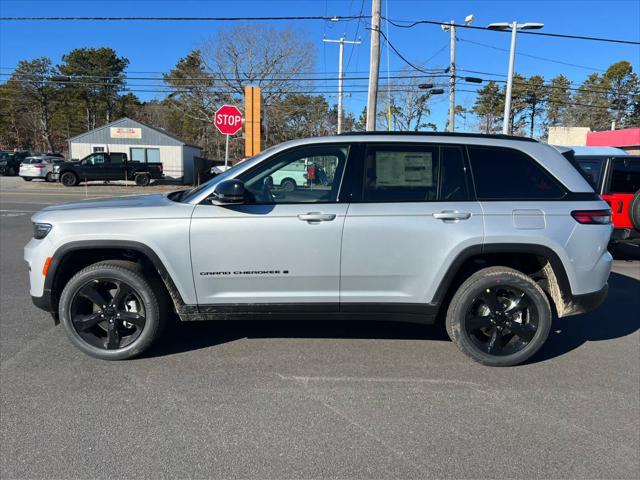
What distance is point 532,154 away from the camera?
11.7ft

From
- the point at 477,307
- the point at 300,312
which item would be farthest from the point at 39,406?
the point at 477,307

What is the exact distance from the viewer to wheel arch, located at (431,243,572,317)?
340cm

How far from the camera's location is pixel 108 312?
351 cm

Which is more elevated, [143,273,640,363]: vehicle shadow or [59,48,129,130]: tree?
[59,48,129,130]: tree

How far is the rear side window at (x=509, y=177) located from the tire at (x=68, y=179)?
27864 mm

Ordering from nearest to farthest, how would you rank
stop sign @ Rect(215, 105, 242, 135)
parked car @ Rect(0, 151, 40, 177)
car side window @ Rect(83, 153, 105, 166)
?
A: stop sign @ Rect(215, 105, 242, 135), car side window @ Rect(83, 153, 105, 166), parked car @ Rect(0, 151, 40, 177)

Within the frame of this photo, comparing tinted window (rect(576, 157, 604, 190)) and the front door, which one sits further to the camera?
tinted window (rect(576, 157, 604, 190))

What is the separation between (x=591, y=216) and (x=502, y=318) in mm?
1078

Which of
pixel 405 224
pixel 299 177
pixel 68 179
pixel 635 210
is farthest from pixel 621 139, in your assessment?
pixel 68 179

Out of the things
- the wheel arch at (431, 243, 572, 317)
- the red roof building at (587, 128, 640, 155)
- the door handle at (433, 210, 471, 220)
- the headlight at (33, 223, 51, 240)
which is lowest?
the wheel arch at (431, 243, 572, 317)

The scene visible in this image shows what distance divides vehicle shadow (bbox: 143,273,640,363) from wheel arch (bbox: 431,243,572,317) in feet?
2.03

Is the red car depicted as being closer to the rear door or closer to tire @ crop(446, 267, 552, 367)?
tire @ crop(446, 267, 552, 367)

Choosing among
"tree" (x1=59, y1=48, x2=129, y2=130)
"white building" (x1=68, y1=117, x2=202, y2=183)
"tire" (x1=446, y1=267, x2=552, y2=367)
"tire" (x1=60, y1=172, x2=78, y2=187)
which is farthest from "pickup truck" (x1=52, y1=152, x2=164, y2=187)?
"tree" (x1=59, y1=48, x2=129, y2=130)

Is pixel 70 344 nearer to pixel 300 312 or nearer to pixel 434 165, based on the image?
pixel 300 312
